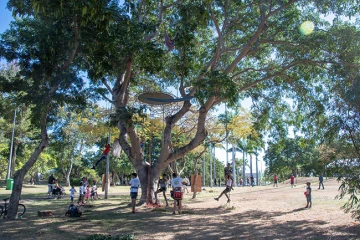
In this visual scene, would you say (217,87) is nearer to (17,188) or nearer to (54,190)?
(17,188)

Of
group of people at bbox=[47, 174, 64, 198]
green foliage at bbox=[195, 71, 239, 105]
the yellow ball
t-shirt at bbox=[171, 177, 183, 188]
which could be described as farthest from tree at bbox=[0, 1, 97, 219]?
group of people at bbox=[47, 174, 64, 198]

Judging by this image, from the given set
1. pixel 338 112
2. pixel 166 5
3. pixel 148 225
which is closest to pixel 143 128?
pixel 166 5

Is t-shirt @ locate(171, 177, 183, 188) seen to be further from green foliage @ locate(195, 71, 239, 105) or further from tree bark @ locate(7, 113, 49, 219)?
tree bark @ locate(7, 113, 49, 219)

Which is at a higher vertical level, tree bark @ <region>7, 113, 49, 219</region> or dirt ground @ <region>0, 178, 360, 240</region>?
tree bark @ <region>7, 113, 49, 219</region>

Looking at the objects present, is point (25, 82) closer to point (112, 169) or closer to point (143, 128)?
point (143, 128)

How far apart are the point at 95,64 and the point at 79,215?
5863 mm

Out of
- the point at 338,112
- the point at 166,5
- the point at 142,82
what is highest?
the point at 166,5

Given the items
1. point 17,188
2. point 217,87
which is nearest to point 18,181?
point 17,188

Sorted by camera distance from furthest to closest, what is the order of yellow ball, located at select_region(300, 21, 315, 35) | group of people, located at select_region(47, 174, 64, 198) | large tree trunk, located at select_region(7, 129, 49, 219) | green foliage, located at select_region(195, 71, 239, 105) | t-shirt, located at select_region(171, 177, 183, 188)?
group of people, located at select_region(47, 174, 64, 198), t-shirt, located at select_region(171, 177, 183, 188), yellow ball, located at select_region(300, 21, 315, 35), green foliage, located at select_region(195, 71, 239, 105), large tree trunk, located at select_region(7, 129, 49, 219)

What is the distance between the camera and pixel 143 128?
77.6ft

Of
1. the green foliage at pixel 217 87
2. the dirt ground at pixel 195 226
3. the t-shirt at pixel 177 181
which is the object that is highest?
the green foliage at pixel 217 87

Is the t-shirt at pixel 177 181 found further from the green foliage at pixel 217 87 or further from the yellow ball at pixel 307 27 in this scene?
the yellow ball at pixel 307 27

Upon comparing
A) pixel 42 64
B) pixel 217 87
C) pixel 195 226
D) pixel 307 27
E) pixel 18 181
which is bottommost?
pixel 195 226

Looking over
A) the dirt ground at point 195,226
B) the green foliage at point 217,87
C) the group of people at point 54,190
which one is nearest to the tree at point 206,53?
the green foliage at point 217,87
